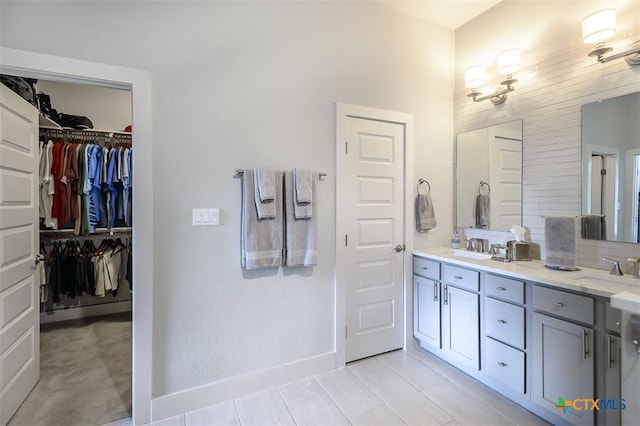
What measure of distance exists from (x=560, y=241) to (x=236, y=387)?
2.44m

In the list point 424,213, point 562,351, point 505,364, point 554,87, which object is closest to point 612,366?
point 562,351

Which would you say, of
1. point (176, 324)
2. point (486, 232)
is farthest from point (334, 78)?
point (176, 324)

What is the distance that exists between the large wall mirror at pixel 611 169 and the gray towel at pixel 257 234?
2135 mm

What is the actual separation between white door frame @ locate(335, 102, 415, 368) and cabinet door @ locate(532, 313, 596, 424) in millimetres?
1052

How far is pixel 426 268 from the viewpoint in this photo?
8.55ft

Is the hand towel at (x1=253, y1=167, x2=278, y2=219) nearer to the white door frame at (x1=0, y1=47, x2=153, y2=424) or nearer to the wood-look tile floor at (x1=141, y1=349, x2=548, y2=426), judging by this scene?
the white door frame at (x1=0, y1=47, x2=153, y2=424)

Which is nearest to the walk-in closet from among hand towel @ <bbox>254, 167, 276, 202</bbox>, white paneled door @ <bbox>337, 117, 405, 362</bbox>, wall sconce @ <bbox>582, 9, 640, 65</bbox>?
hand towel @ <bbox>254, 167, 276, 202</bbox>

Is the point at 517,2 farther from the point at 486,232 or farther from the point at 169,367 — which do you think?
the point at 169,367

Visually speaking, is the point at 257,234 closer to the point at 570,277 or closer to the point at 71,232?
the point at 570,277

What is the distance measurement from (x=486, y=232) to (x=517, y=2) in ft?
6.34

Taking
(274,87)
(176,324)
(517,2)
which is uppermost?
(517,2)

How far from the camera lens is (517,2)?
242 centimetres

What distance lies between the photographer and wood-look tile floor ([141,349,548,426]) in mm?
1813

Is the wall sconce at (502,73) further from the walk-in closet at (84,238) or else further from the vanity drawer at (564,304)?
the walk-in closet at (84,238)
